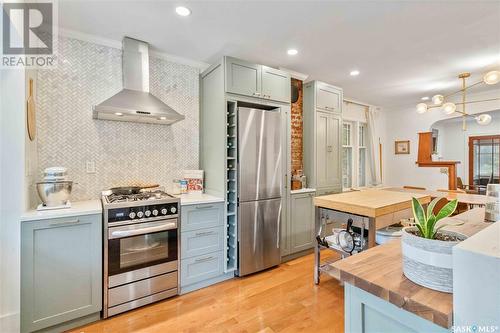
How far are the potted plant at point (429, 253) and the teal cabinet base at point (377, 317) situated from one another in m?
0.12

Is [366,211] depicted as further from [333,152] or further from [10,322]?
[10,322]

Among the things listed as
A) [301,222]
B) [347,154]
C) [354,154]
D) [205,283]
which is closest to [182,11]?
[205,283]

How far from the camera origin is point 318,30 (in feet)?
7.76

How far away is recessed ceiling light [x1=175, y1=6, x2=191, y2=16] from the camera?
1.99 metres

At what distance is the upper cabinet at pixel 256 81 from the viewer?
2713mm

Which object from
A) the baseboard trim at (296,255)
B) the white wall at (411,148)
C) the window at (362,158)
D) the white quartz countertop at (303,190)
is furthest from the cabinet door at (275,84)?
the white wall at (411,148)

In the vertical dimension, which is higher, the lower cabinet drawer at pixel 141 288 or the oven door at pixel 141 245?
the oven door at pixel 141 245

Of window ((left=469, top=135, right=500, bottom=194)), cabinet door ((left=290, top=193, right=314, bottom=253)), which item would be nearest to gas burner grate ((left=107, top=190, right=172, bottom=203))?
cabinet door ((left=290, top=193, right=314, bottom=253))

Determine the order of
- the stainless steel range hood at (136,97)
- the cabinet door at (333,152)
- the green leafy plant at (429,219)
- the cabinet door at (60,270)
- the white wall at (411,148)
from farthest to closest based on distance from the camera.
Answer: the white wall at (411,148)
the cabinet door at (333,152)
the stainless steel range hood at (136,97)
the cabinet door at (60,270)
the green leafy plant at (429,219)

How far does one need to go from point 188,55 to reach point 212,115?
79 centimetres

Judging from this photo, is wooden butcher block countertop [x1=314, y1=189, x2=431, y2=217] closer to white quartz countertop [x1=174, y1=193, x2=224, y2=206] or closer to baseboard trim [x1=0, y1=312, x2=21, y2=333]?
white quartz countertop [x1=174, y1=193, x2=224, y2=206]

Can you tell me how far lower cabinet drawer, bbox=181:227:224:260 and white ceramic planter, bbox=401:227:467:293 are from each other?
2.02 metres

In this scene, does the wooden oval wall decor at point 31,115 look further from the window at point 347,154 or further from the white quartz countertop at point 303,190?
the window at point 347,154

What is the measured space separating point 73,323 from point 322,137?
348 cm
